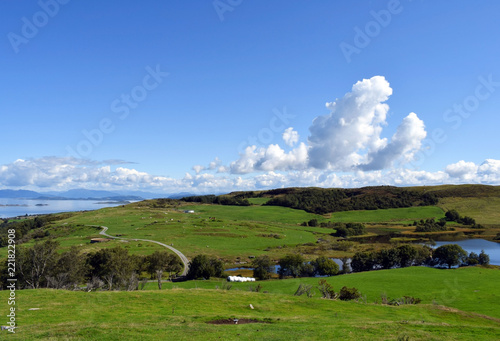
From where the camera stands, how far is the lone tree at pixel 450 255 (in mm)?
101688

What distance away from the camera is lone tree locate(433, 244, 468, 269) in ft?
334

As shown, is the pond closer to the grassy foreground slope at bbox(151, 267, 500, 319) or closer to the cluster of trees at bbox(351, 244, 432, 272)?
the cluster of trees at bbox(351, 244, 432, 272)

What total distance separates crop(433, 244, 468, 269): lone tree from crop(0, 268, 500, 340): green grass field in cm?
4963

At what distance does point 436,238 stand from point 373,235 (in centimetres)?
3239

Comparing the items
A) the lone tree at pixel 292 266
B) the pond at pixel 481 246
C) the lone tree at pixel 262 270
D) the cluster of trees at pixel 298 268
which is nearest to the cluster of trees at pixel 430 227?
the pond at pixel 481 246

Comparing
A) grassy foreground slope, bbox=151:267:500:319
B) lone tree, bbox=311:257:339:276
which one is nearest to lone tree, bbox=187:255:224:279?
grassy foreground slope, bbox=151:267:500:319

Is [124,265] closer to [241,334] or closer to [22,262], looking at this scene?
[22,262]

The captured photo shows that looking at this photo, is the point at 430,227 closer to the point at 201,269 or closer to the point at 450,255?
the point at 450,255

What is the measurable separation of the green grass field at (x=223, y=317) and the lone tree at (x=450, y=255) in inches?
1954

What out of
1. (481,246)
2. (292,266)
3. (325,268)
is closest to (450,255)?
(325,268)

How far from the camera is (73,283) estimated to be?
213 feet

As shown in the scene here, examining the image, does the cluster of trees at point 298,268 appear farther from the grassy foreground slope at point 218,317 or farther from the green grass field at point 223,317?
the grassy foreground slope at point 218,317

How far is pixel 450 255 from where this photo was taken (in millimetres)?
101938

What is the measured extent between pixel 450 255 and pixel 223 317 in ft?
324
